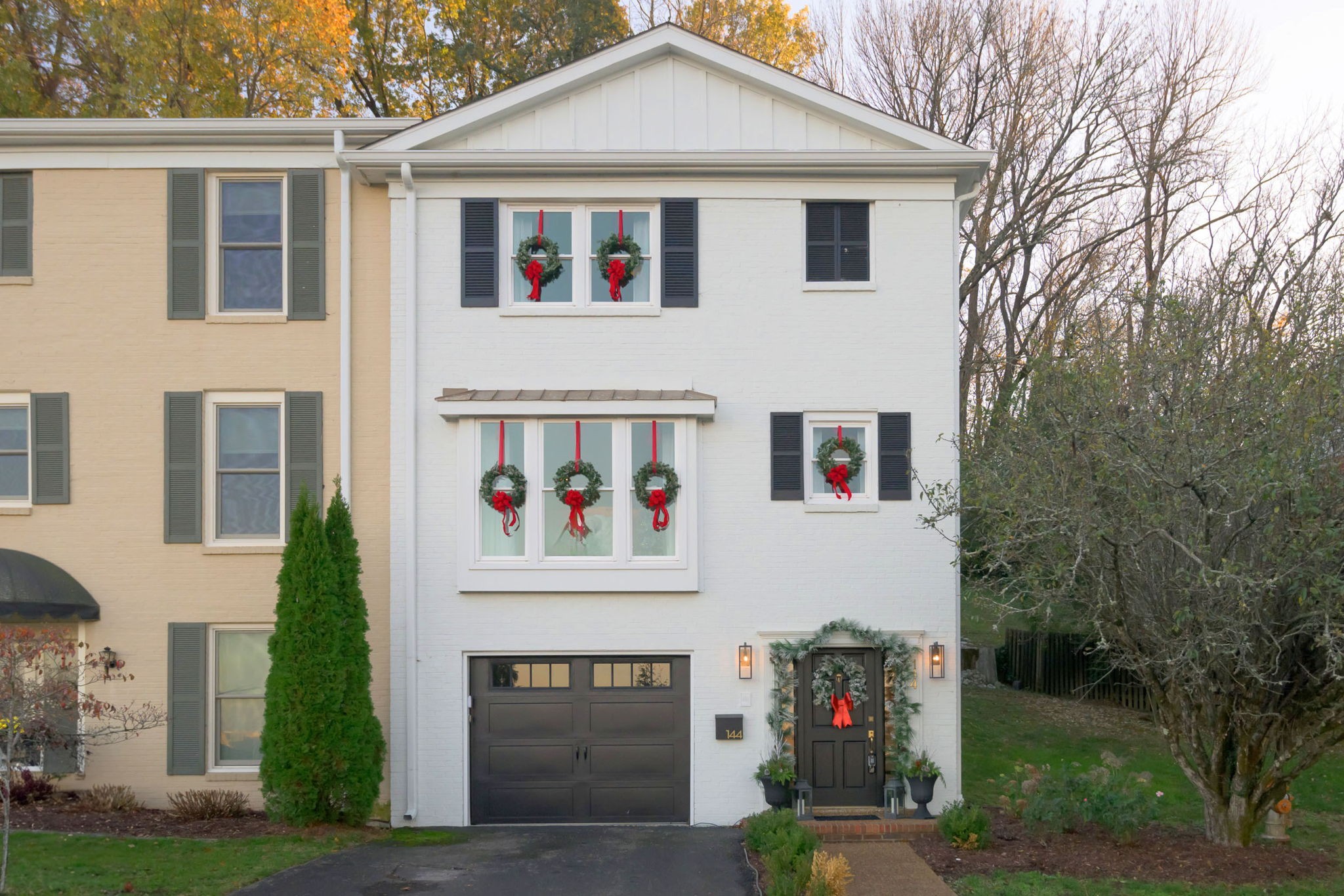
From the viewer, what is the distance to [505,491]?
1218cm

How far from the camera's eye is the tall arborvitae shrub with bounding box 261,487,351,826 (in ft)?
36.4

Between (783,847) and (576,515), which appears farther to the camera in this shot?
(576,515)

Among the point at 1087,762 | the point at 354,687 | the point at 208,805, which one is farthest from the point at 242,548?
the point at 1087,762

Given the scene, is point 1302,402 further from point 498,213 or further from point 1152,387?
point 498,213

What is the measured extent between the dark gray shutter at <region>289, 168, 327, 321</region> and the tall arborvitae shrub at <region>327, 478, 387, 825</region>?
7.61 ft

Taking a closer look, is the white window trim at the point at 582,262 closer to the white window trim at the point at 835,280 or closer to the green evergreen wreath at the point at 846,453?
the white window trim at the point at 835,280

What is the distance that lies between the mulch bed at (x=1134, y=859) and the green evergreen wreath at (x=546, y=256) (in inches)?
296

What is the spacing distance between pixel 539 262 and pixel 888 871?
25.0ft

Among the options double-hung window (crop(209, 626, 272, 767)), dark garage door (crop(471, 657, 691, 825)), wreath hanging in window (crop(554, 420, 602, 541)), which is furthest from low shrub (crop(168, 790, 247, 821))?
wreath hanging in window (crop(554, 420, 602, 541))

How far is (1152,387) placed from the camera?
9578 mm

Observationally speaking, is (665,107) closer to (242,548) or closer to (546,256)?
(546,256)

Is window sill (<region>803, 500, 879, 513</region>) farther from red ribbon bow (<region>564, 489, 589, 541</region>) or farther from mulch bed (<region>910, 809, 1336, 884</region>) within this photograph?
mulch bed (<region>910, 809, 1336, 884</region>)

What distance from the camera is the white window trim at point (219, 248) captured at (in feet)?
41.2

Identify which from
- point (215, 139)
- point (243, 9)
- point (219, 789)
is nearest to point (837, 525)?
point (219, 789)
